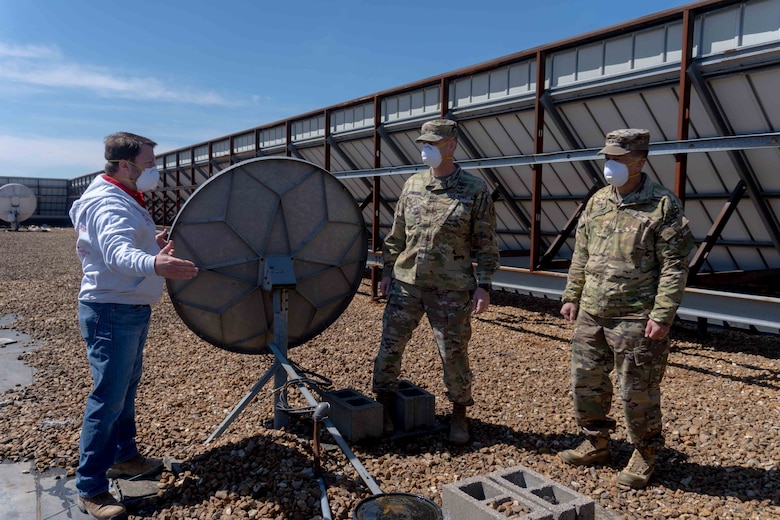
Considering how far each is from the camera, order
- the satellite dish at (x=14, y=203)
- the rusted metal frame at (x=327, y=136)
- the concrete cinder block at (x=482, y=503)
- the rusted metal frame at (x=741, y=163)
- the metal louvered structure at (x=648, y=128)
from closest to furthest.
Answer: the concrete cinder block at (x=482, y=503) < the metal louvered structure at (x=648, y=128) < the rusted metal frame at (x=741, y=163) < the rusted metal frame at (x=327, y=136) < the satellite dish at (x=14, y=203)

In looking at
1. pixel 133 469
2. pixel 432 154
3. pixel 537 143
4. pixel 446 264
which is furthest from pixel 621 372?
pixel 537 143

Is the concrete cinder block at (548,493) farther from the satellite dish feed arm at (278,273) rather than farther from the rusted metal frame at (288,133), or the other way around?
the rusted metal frame at (288,133)

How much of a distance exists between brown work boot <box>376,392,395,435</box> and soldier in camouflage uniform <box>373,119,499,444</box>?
11 millimetres

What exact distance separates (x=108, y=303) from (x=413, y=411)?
2245 millimetres

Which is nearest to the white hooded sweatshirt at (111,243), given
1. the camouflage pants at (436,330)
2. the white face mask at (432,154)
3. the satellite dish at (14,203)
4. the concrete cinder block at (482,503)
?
the camouflage pants at (436,330)

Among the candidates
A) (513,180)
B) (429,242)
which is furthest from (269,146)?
(429,242)

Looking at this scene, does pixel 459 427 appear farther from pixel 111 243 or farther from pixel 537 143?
pixel 537 143

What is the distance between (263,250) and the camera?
4.45 meters

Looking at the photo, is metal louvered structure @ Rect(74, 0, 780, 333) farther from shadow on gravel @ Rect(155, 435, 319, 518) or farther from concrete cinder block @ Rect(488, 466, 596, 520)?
shadow on gravel @ Rect(155, 435, 319, 518)

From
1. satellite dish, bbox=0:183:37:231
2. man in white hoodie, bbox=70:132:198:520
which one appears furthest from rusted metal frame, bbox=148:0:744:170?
satellite dish, bbox=0:183:37:231

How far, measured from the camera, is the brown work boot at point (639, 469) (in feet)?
11.8

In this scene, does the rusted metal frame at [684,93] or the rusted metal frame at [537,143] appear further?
the rusted metal frame at [537,143]

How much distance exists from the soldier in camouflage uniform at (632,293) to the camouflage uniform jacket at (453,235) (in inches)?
28.2

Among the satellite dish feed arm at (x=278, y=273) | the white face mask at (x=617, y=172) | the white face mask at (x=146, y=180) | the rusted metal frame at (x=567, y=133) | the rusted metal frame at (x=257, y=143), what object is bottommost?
the satellite dish feed arm at (x=278, y=273)
